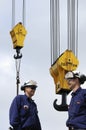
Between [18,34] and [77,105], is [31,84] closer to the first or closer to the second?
[77,105]

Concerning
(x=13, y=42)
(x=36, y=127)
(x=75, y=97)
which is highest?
(x=13, y=42)

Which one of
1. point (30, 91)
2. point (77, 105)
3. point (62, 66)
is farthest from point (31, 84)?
point (62, 66)

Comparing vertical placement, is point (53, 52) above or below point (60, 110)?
above

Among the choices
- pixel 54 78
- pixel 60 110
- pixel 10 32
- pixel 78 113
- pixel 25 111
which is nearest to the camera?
pixel 78 113

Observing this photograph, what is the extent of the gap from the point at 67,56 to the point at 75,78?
5450mm

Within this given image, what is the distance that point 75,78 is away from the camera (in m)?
11.3

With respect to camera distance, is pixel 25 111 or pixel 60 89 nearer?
pixel 25 111

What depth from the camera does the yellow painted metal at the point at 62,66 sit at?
16.4 metres

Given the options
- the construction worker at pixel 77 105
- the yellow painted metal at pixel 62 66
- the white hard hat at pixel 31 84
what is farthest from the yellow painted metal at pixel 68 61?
the construction worker at pixel 77 105

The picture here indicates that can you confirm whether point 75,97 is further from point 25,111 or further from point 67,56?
point 67,56

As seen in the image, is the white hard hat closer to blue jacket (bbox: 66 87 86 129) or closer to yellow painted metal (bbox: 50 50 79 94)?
blue jacket (bbox: 66 87 86 129)

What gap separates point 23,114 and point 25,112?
0.07 m

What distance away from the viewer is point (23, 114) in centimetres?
1293

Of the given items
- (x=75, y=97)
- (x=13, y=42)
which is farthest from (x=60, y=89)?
(x=75, y=97)
